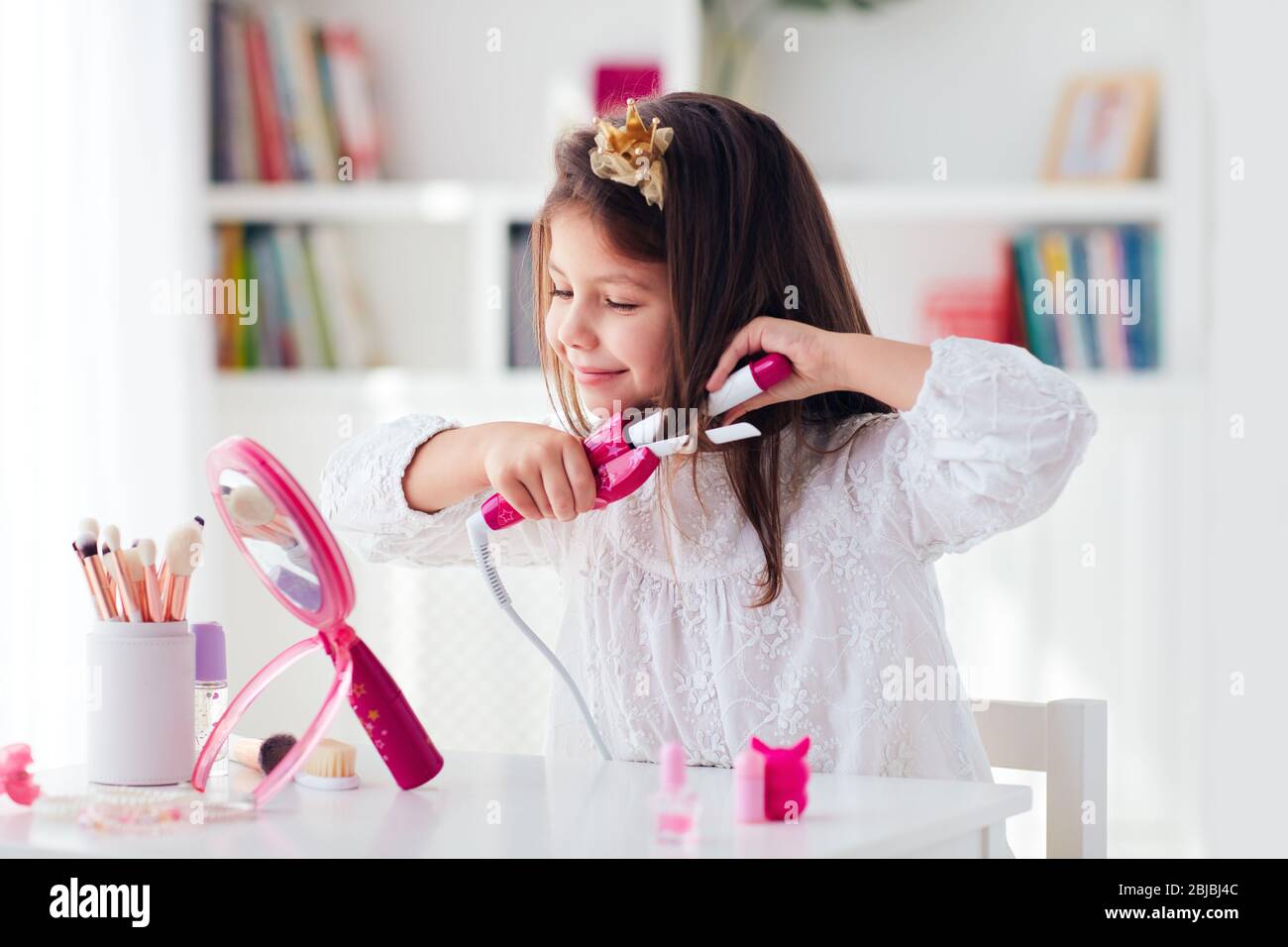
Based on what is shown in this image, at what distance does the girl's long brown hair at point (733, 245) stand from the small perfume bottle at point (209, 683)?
0.38 m

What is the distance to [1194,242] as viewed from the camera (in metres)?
2.24

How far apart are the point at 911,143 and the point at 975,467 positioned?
1.50 metres

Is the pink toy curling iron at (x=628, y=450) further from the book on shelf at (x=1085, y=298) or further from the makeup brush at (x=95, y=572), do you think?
the book on shelf at (x=1085, y=298)

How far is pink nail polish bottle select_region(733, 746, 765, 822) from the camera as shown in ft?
2.54

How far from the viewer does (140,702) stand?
2.88ft

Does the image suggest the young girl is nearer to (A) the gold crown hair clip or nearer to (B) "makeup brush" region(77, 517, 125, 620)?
(A) the gold crown hair clip

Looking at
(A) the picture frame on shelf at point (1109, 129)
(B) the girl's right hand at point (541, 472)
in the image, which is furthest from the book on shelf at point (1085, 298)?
(B) the girl's right hand at point (541, 472)

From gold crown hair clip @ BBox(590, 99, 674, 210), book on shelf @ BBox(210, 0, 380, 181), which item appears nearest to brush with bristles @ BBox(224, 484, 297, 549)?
gold crown hair clip @ BBox(590, 99, 674, 210)

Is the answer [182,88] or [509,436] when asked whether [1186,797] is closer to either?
[509,436]

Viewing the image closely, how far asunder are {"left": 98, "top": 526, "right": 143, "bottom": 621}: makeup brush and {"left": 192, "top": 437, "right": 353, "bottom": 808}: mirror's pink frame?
2.7 inches
